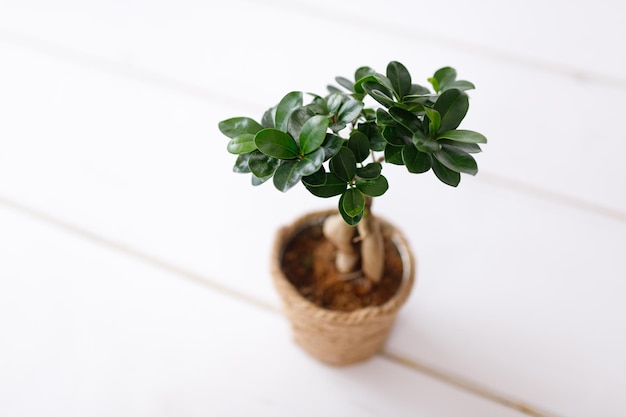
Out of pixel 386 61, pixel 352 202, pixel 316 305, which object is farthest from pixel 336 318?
pixel 386 61

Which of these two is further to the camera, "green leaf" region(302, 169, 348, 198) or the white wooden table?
the white wooden table

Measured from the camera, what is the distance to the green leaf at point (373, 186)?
0.93 m

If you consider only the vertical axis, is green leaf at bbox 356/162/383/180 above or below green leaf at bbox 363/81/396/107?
below

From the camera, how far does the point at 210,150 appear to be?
1704mm

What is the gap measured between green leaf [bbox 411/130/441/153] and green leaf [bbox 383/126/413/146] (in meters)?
0.02

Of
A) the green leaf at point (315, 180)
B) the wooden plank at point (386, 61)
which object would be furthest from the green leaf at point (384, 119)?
the wooden plank at point (386, 61)

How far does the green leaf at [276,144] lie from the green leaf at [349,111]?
0.27 feet

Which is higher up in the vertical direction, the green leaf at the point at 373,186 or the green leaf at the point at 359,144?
the green leaf at the point at 359,144

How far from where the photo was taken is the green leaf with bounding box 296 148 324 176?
89 cm

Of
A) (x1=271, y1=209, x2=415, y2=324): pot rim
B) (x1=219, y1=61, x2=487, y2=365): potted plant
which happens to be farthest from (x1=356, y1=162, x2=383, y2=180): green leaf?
(x1=271, y1=209, x2=415, y2=324): pot rim

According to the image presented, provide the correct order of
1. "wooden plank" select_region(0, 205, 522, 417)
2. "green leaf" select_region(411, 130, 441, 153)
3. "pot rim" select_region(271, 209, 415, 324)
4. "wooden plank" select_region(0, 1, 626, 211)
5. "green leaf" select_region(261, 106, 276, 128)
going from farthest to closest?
"wooden plank" select_region(0, 1, 626, 211)
"wooden plank" select_region(0, 205, 522, 417)
"pot rim" select_region(271, 209, 415, 324)
"green leaf" select_region(261, 106, 276, 128)
"green leaf" select_region(411, 130, 441, 153)

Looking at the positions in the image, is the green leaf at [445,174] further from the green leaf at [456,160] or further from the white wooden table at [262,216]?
the white wooden table at [262,216]

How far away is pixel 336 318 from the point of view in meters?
1.17

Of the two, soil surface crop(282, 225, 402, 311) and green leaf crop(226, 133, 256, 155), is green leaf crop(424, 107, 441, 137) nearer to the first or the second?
green leaf crop(226, 133, 256, 155)
